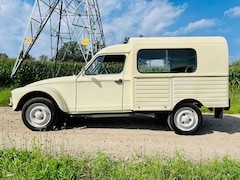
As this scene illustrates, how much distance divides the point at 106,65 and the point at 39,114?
209cm

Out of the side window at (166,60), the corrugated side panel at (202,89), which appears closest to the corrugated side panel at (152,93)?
the corrugated side panel at (202,89)

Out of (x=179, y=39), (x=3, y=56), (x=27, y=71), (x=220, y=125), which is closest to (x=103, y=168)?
(x=179, y=39)

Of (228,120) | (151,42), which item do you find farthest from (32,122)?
(228,120)

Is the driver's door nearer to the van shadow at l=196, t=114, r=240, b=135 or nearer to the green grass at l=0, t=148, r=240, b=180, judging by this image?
the van shadow at l=196, t=114, r=240, b=135

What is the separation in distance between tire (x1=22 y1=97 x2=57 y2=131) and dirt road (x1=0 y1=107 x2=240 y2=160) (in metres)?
0.25

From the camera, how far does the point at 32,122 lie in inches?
274

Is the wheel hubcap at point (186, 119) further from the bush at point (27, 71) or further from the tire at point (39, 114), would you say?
the bush at point (27, 71)

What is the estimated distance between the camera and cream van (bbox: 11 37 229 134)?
6.80m

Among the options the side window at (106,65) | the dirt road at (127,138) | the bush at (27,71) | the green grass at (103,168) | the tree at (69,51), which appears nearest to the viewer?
the green grass at (103,168)

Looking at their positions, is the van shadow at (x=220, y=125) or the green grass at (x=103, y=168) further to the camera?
the van shadow at (x=220, y=125)

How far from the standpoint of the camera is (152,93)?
679 cm

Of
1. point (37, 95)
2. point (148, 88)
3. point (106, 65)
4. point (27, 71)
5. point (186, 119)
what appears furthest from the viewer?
point (27, 71)

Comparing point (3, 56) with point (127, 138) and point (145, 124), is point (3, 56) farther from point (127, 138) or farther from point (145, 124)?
point (127, 138)

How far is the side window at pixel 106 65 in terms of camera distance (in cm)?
711
